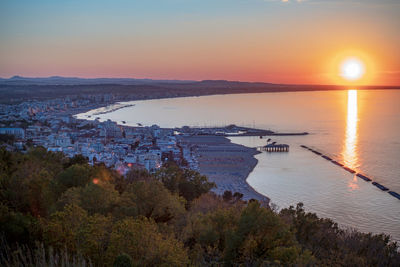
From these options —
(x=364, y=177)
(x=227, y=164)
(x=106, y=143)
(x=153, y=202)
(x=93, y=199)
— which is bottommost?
(x=364, y=177)

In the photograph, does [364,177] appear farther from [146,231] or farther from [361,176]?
[146,231]

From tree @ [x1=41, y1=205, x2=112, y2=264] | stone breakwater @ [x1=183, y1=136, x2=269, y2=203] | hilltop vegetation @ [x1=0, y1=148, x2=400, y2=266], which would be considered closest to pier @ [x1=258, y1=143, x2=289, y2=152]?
stone breakwater @ [x1=183, y1=136, x2=269, y2=203]

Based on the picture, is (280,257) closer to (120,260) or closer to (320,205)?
(120,260)

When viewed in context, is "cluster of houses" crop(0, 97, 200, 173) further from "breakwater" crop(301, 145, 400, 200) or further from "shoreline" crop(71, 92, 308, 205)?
"breakwater" crop(301, 145, 400, 200)

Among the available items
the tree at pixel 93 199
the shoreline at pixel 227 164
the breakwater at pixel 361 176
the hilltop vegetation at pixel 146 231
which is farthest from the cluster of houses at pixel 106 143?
the tree at pixel 93 199

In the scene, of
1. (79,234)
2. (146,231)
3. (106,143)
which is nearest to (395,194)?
(146,231)

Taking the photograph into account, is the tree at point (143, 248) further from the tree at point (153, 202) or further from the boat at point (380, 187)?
the boat at point (380, 187)
